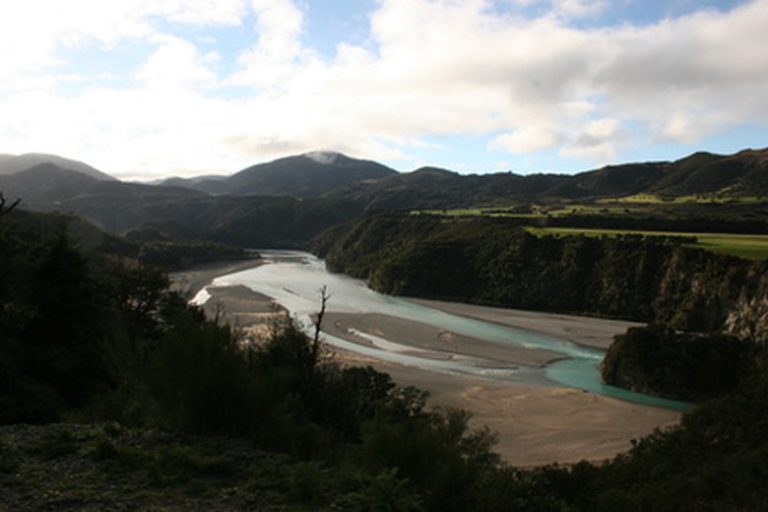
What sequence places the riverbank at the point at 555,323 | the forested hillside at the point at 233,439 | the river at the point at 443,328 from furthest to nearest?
the riverbank at the point at 555,323, the river at the point at 443,328, the forested hillside at the point at 233,439

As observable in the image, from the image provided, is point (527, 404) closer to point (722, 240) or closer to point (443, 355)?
point (443, 355)

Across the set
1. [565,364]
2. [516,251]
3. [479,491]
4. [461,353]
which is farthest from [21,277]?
[516,251]

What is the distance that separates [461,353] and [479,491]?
3609cm

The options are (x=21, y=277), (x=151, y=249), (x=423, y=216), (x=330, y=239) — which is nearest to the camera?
(x=21, y=277)

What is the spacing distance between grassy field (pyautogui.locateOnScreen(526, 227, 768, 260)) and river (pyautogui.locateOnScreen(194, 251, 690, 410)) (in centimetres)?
2009

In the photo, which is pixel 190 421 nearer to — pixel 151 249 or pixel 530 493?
pixel 530 493

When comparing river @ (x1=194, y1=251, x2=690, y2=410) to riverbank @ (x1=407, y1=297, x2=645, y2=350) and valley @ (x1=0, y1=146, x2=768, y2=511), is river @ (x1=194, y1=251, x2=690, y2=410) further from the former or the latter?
riverbank @ (x1=407, y1=297, x2=645, y2=350)

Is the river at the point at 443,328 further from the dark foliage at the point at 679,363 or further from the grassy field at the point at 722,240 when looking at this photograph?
the grassy field at the point at 722,240

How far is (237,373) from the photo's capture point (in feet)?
39.1

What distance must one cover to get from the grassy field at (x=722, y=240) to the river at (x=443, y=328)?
20086 millimetres

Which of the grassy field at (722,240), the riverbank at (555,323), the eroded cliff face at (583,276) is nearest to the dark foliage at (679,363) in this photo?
the eroded cliff face at (583,276)

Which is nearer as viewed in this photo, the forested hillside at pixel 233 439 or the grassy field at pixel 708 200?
the forested hillside at pixel 233 439

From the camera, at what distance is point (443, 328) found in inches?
2147

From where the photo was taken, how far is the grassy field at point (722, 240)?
53.3 metres
